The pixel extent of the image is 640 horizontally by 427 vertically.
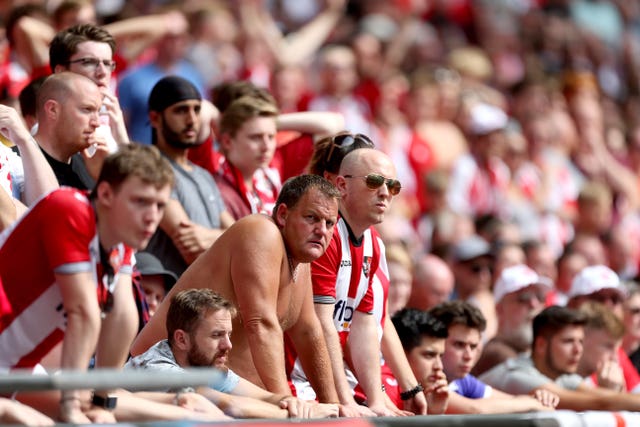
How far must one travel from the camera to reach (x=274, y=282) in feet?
20.8

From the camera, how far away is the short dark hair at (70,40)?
7.52 meters

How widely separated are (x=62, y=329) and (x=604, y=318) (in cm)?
503

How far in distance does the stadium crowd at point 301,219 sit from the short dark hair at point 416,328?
0.6 inches

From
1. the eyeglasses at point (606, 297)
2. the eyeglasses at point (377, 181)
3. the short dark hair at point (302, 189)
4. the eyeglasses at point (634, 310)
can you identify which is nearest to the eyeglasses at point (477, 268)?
the eyeglasses at point (606, 297)

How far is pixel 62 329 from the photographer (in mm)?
5391

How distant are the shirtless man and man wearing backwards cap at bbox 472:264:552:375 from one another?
3.06 metres

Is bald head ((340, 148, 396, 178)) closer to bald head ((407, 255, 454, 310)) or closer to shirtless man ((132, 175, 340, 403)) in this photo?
shirtless man ((132, 175, 340, 403))

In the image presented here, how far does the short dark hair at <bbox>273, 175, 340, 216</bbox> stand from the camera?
20.9 ft

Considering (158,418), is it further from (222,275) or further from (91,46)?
(91,46)

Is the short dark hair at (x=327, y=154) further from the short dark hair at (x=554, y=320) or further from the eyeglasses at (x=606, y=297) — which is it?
the eyeglasses at (x=606, y=297)

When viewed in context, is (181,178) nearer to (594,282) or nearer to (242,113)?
(242,113)

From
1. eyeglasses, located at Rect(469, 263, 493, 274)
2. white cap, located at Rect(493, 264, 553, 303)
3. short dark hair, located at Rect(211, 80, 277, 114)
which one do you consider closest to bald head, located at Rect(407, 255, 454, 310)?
white cap, located at Rect(493, 264, 553, 303)

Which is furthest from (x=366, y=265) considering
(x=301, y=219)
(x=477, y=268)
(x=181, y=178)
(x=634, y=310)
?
(x=634, y=310)

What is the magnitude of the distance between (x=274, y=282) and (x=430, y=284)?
3.72 meters
